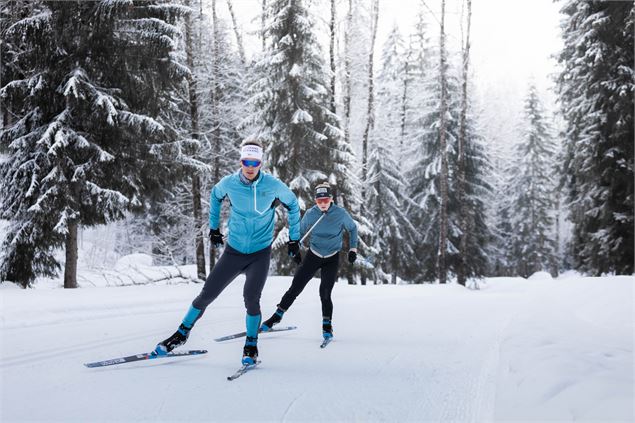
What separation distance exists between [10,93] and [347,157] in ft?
35.6

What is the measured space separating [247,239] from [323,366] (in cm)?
166

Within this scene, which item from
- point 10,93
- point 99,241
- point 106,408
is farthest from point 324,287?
point 99,241

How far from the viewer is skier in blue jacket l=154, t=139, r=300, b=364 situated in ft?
16.6

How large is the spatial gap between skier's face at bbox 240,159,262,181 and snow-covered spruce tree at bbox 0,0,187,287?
668cm

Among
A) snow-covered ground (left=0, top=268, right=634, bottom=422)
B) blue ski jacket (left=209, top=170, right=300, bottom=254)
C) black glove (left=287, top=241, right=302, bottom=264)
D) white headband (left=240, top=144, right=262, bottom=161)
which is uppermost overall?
white headband (left=240, top=144, right=262, bottom=161)

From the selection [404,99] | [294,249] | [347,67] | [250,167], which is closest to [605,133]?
[347,67]

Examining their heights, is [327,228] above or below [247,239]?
above

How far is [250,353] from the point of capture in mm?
4926

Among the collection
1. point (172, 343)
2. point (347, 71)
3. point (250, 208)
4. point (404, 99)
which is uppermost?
point (404, 99)

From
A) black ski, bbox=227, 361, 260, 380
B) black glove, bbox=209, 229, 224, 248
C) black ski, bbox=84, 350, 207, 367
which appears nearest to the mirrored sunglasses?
black glove, bbox=209, 229, 224, 248

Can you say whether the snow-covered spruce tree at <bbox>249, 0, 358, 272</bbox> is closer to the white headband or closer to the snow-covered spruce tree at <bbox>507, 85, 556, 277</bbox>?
the white headband

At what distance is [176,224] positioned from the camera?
→ 22125 mm

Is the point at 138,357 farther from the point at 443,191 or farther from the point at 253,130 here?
the point at 443,191

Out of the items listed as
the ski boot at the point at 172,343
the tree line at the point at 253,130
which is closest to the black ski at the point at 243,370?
the ski boot at the point at 172,343
